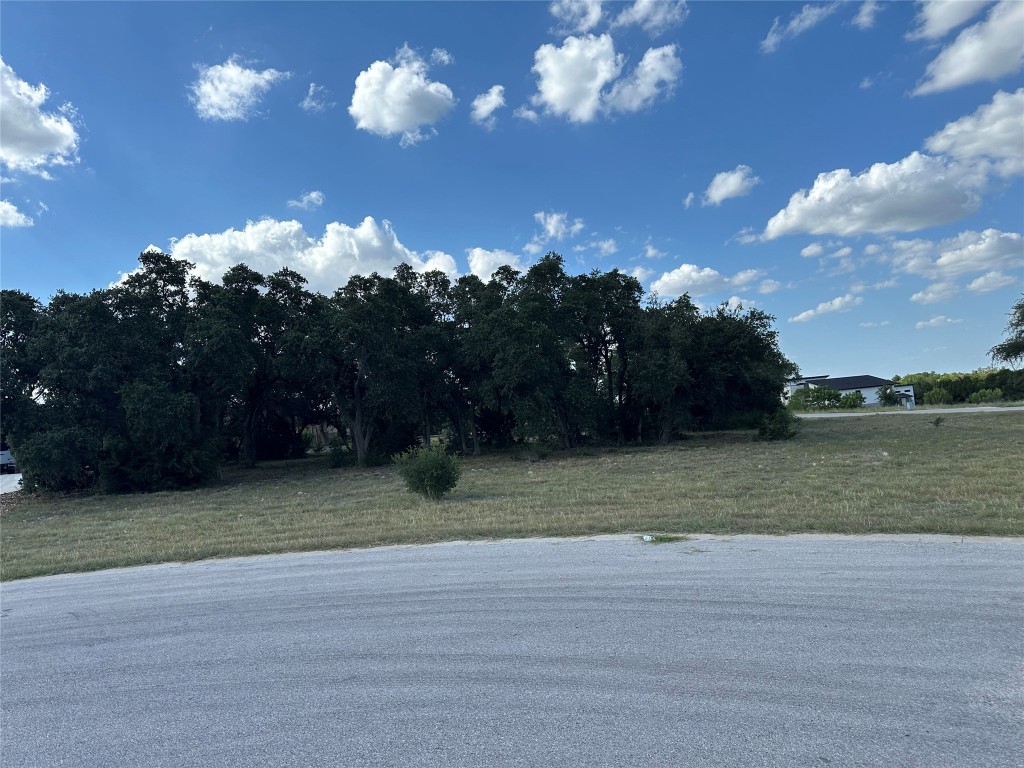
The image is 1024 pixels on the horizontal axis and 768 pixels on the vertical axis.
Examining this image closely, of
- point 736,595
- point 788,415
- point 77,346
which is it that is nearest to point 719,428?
point 788,415

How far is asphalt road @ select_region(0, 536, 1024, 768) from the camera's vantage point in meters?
3.19

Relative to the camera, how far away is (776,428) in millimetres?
30766

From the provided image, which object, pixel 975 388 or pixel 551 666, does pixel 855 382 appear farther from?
pixel 551 666

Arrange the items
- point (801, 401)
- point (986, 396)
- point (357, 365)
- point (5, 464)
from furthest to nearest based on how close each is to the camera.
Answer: point (801, 401) → point (986, 396) → point (5, 464) → point (357, 365)

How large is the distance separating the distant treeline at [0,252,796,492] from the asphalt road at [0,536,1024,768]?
18.1m

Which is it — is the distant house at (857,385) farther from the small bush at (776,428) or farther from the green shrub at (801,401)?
the small bush at (776,428)

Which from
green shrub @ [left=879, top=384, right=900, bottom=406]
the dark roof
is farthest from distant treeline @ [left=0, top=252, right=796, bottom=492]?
the dark roof

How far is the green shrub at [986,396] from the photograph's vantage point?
6612cm

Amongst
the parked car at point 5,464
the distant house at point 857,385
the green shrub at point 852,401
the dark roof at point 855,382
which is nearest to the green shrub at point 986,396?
the green shrub at point 852,401

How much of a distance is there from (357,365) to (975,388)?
7579 cm

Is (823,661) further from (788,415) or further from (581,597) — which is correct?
(788,415)

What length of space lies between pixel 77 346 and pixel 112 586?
59.8 feet

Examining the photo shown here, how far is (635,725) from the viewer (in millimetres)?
3293

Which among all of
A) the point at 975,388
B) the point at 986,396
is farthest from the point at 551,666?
the point at 975,388
